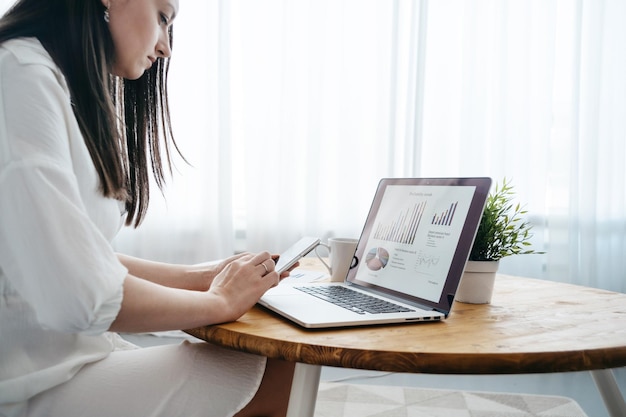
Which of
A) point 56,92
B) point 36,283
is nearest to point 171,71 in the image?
point 56,92

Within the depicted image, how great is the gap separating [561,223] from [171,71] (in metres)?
2.03

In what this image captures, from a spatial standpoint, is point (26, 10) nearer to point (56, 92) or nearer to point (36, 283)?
point (56, 92)

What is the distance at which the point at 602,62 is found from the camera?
2.62m

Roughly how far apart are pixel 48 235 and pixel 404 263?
0.59 m

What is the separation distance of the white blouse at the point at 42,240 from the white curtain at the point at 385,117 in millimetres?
1801

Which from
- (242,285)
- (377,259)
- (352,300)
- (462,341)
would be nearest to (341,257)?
(377,259)

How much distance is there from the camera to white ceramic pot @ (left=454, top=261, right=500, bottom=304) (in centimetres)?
96

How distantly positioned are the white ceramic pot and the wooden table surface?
2.0 inches

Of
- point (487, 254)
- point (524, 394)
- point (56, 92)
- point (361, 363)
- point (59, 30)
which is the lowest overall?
point (524, 394)

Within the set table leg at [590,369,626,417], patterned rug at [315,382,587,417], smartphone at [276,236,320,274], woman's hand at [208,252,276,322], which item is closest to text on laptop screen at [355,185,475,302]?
smartphone at [276,236,320,274]

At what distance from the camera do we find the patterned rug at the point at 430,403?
188 cm

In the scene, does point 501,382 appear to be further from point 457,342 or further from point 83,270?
point 83,270

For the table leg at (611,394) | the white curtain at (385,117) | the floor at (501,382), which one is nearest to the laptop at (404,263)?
the table leg at (611,394)

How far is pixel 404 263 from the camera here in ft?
3.15
